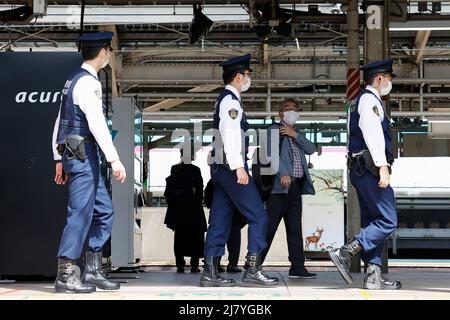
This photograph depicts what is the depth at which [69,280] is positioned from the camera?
6.48 metres

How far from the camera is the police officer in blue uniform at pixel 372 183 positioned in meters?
7.07

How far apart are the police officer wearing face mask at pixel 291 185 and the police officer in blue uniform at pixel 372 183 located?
1.58 m

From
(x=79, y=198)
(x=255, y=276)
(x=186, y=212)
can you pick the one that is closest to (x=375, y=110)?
(x=255, y=276)

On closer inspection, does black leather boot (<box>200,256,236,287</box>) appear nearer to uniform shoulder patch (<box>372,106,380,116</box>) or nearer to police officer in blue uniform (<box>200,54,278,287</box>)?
police officer in blue uniform (<box>200,54,278,287</box>)

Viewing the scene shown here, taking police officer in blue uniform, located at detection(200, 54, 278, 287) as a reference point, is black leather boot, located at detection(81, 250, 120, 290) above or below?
below

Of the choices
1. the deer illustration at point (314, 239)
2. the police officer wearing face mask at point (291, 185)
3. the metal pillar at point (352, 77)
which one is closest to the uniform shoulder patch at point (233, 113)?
the police officer wearing face mask at point (291, 185)

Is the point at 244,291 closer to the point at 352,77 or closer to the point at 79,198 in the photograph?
the point at 79,198

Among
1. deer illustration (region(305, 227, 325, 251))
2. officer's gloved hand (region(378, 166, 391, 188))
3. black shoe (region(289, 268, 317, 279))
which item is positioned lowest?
deer illustration (region(305, 227, 325, 251))

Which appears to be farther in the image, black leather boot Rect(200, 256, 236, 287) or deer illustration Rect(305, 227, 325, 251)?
deer illustration Rect(305, 227, 325, 251)

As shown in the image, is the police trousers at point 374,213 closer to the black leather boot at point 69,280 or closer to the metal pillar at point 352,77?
the black leather boot at point 69,280

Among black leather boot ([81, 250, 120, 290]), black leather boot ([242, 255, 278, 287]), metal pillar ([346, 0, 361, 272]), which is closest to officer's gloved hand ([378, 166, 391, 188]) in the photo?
black leather boot ([242, 255, 278, 287])

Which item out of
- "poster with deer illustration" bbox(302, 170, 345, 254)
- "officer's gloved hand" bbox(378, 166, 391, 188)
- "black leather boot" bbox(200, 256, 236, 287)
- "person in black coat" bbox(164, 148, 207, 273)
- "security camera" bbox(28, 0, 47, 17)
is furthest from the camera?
"poster with deer illustration" bbox(302, 170, 345, 254)

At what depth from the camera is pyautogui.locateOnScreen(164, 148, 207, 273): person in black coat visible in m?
11.4

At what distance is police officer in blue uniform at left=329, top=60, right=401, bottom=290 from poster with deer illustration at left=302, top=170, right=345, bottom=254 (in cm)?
917
